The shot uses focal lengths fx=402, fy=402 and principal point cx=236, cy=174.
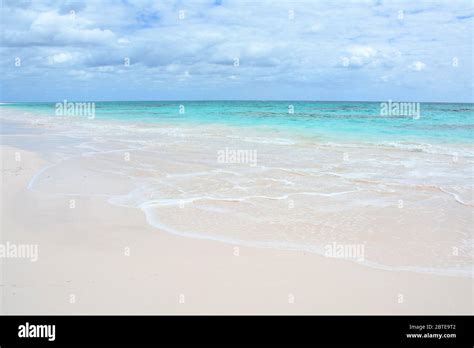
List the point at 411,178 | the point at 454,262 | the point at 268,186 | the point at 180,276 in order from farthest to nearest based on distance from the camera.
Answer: the point at 411,178, the point at 268,186, the point at 454,262, the point at 180,276

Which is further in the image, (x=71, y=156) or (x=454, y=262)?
(x=71, y=156)

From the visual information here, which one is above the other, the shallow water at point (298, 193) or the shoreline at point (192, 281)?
the shallow water at point (298, 193)

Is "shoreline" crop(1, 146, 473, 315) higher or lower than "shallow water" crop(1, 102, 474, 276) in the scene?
lower

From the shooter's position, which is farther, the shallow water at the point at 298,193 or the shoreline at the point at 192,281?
the shallow water at the point at 298,193

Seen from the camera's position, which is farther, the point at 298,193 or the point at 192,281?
the point at 298,193

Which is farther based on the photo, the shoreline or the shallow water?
the shallow water

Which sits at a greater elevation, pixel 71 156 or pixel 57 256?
pixel 71 156

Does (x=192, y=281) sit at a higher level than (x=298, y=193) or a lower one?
lower

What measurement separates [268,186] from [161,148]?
7.77 metres
